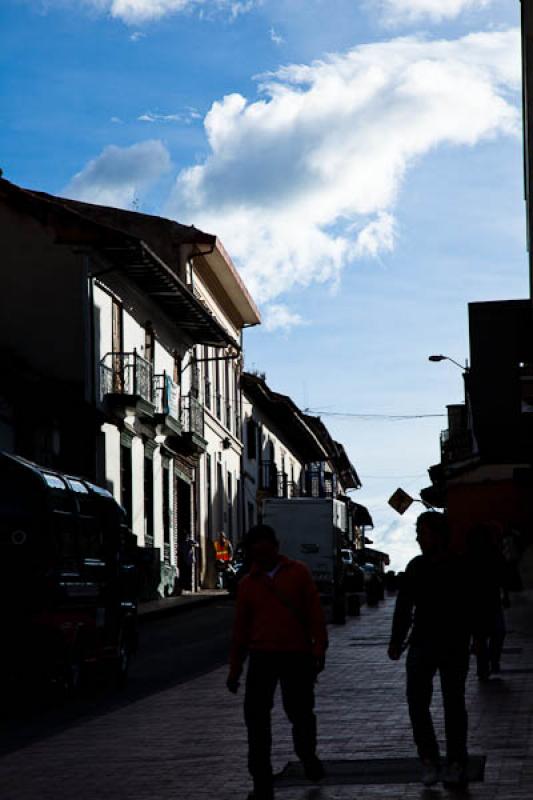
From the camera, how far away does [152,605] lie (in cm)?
3709

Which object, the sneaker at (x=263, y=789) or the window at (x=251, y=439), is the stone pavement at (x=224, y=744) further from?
the window at (x=251, y=439)

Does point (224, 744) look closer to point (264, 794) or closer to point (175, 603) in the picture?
point (264, 794)

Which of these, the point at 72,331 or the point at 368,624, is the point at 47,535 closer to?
the point at 368,624

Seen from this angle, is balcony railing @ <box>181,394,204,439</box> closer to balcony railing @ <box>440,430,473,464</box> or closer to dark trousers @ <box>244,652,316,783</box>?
balcony railing @ <box>440,430,473,464</box>

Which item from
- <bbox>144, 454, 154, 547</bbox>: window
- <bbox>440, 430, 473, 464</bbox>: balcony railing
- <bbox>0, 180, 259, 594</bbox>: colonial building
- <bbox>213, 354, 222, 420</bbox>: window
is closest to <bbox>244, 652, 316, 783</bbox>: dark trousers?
<bbox>0, 180, 259, 594</bbox>: colonial building

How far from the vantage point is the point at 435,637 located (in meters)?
10.3

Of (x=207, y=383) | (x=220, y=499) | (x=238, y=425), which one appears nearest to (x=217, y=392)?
(x=207, y=383)

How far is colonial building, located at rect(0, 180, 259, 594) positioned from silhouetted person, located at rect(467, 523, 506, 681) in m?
15.5

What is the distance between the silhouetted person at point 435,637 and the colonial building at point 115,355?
22.2 meters

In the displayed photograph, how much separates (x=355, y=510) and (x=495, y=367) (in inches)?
2580

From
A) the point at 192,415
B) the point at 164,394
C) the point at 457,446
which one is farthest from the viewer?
the point at 457,446

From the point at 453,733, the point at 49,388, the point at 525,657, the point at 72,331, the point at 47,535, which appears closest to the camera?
the point at 453,733

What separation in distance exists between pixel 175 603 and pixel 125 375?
17.0 feet

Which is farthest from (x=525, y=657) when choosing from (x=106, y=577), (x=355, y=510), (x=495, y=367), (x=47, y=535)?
(x=355, y=510)
